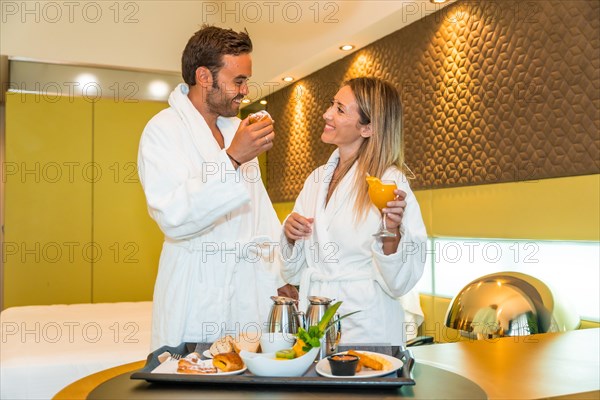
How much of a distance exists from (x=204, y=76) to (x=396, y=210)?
0.88m

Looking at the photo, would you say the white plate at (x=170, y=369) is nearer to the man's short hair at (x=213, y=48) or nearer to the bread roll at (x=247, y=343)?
the bread roll at (x=247, y=343)

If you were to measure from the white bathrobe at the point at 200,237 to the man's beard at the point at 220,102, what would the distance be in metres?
0.09

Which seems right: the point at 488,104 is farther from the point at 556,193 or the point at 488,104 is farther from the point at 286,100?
the point at 286,100

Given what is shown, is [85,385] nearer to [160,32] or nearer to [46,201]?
[46,201]

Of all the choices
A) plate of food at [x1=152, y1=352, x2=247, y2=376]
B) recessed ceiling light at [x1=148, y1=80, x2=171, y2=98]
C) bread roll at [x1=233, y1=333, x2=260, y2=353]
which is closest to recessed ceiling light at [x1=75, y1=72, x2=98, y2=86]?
recessed ceiling light at [x1=148, y1=80, x2=171, y2=98]

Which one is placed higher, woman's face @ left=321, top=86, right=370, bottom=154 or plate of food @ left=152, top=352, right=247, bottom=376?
woman's face @ left=321, top=86, right=370, bottom=154

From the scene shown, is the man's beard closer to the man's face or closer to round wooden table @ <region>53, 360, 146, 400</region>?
the man's face

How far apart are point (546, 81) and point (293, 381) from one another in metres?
1.95

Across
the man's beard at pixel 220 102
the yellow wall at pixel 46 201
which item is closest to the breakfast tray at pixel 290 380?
the man's beard at pixel 220 102

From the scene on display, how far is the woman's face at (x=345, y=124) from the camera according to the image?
6.83 feet

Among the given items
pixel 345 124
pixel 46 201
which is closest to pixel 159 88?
pixel 46 201

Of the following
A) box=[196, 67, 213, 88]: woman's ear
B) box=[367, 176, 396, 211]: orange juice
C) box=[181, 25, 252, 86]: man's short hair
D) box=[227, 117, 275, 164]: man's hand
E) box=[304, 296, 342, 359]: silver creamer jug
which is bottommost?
box=[304, 296, 342, 359]: silver creamer jug

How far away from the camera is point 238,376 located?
42.4 inches

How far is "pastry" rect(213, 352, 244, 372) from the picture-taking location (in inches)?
44.2
